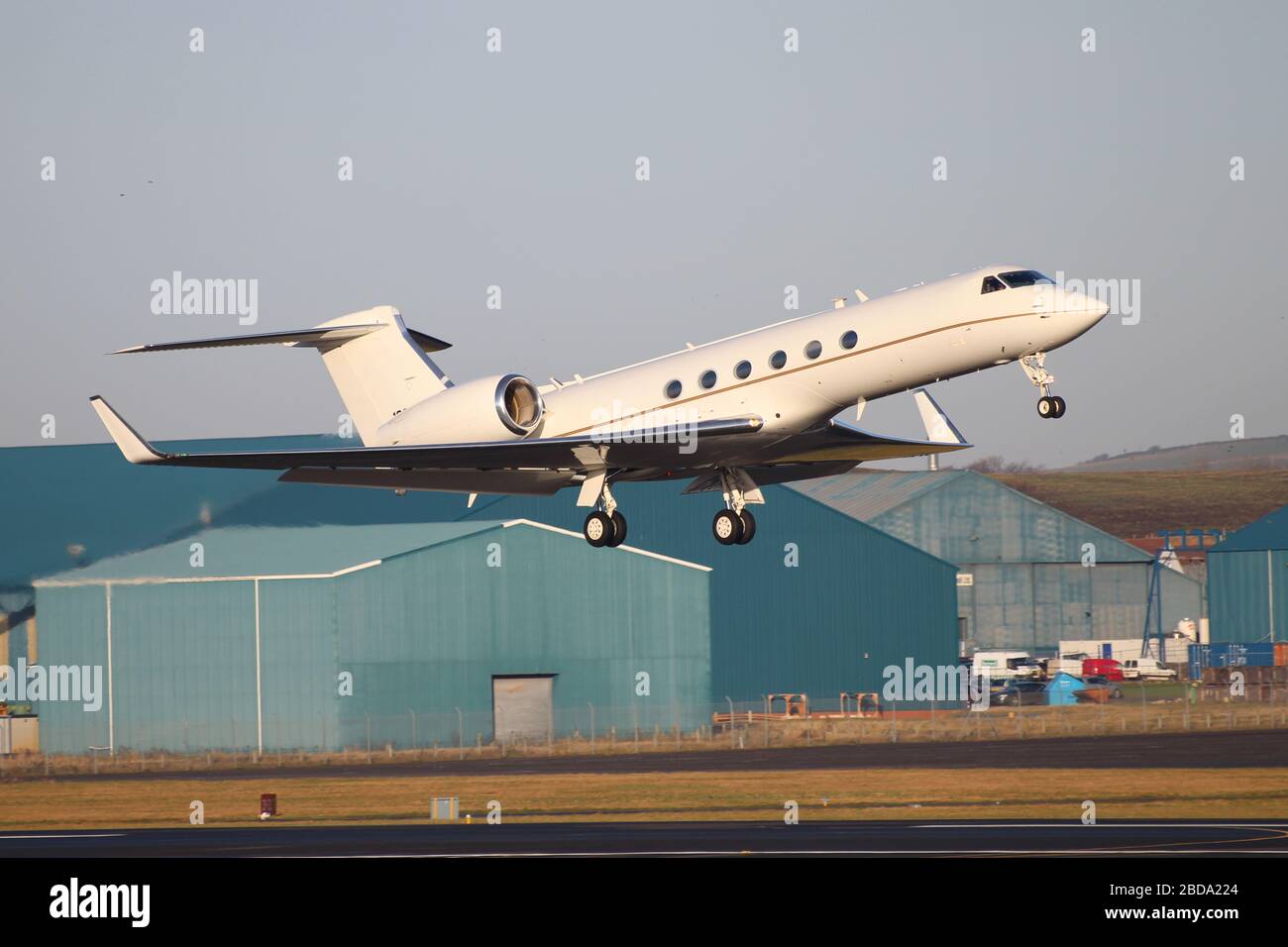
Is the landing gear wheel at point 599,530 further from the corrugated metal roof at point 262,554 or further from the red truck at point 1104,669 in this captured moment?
the red truck at point 1104,669

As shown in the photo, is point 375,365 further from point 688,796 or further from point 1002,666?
point 1002,666

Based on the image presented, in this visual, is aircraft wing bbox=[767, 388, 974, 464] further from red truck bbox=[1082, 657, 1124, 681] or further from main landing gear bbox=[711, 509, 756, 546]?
→ red truck bbox=[1082, 657, 1124, 681]

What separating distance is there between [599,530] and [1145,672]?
53.7m

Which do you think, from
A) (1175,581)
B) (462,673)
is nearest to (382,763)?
(462,673)

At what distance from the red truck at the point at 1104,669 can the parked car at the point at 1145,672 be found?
0.35m

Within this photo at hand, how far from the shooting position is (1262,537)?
7338 cm

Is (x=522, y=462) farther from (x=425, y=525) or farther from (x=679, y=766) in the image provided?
(x=425, y=525)

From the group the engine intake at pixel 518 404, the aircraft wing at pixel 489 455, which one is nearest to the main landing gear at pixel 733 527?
the aircraft wing at pixel 489 455

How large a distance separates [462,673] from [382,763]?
3.73m

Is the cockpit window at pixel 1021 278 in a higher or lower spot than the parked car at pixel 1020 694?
higher

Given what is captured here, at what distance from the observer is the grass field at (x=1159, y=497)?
5881 inches

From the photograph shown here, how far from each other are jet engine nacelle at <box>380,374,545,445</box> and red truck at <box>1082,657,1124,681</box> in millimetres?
52413

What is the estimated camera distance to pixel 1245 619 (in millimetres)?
72938
